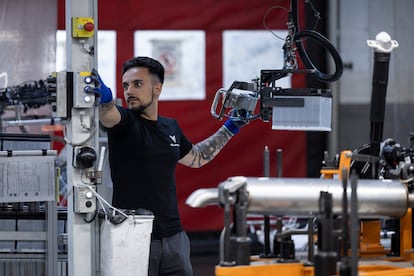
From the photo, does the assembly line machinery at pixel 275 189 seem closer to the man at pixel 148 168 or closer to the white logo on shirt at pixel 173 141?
the man at pixel 148 168

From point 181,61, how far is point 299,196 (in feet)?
18.3

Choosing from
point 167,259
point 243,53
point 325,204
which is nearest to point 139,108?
point 167,259

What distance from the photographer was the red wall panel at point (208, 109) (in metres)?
8.62

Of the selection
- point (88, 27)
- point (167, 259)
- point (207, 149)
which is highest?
point (88, 27)

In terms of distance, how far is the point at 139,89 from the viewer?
190 inches

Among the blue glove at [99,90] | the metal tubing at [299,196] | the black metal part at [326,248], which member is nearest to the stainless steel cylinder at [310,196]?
the metal tubing at [299,196]

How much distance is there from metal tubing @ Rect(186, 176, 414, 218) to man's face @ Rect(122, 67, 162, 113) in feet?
5.16

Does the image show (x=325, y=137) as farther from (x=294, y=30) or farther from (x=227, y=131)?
(x=294, y=30)

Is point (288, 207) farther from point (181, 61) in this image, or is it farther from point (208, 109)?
point (181, 61)

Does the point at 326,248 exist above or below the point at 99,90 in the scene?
below

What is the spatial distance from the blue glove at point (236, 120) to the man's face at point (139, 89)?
0.43 meters

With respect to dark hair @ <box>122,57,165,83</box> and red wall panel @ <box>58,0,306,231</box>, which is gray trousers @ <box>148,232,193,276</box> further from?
red wall panel @ <box>58,0,306,231</box>

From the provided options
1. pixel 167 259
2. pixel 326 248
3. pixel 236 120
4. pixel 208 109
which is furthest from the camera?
pixel 208 109

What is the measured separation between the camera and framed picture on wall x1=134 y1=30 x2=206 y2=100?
864 cm
